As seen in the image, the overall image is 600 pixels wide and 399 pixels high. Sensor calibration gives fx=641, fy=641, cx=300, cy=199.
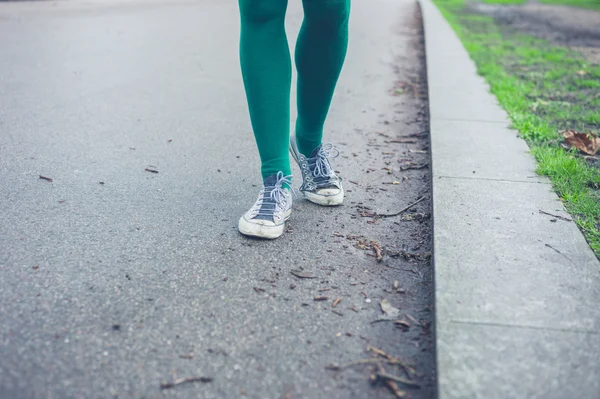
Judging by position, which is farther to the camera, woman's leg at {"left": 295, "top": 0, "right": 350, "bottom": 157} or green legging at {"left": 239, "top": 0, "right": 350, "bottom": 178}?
woman's leg at {"left": 295, "top": 0, "right": 350, "bottom": 157}

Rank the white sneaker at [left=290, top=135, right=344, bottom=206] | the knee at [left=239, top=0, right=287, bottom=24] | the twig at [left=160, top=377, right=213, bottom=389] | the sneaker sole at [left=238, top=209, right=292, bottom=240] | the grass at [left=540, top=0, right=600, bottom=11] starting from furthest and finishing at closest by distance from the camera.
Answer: the grass at [left=540, top=0, right=600, bottom=11]
the white sneaker at [left=290, top=135, right=344, bottom=206]
the sneaker sole at [left=238, top=209, right=292, bottom=240]
the knee at [left=239, top=0, right=287, bottom=24]
the twig at [left=160, top=377, right=213, bottom=389]

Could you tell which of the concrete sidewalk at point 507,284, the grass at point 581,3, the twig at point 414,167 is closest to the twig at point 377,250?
the concrete sidewalk at point 507,284

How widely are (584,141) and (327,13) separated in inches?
67.5

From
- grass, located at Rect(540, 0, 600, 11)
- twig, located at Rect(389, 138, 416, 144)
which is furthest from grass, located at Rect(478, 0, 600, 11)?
twig, located at Rect(389, 138, 416, 144)

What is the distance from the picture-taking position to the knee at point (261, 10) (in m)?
2.11

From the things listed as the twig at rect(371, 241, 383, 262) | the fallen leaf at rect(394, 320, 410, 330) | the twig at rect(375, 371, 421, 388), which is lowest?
the twig at rect(371, 241, 383, 262)

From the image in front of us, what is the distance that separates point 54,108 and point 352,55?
3.39 metres

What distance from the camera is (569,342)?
1.55 meters

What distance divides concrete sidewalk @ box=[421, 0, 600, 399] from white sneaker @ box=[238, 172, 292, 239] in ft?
1.79

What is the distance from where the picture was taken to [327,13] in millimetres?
2281

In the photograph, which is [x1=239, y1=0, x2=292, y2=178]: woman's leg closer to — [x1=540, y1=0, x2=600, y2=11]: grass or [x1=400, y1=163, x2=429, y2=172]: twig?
[x1=400, y1=163, x2=429, y2=172]: twig

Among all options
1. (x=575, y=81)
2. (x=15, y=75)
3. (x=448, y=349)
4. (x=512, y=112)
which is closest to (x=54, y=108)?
(x=15, y=75)

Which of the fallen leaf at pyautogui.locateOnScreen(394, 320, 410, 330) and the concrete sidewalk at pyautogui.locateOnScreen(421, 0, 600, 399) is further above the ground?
the concrete sidewalk at pyautogui.locateOnScreen(421, 0, 600, 399)

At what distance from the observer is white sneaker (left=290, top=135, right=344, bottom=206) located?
101 inches
